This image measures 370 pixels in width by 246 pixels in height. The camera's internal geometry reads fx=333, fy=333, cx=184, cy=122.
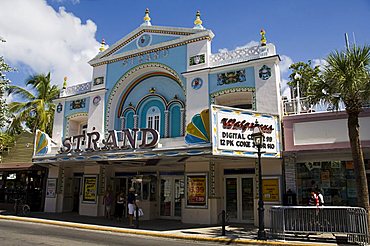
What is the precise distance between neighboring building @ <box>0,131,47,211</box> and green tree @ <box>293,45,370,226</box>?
18.6 meters

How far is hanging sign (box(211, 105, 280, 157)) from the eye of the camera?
13.8 meters

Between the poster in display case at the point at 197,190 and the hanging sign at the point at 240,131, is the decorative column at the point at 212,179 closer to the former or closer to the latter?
the poster in display case at the point at 197,190

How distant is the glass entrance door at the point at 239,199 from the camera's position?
55.0ft

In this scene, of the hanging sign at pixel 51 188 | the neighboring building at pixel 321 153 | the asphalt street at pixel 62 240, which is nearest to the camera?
the asphalt street at pixel 62 240

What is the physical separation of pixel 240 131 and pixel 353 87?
15.5 ft

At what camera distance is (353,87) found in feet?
38.4

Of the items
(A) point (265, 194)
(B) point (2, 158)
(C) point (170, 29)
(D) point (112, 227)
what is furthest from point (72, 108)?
(A) point (265, 194)

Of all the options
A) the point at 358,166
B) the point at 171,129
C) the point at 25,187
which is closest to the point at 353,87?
the point at 358,166

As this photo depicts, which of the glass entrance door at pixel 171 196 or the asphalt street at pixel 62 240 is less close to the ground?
the glass entrance door at pixel 171 196

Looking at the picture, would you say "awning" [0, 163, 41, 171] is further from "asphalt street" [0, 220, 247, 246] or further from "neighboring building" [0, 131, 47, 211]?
"asphalt street" [0, 220, 247, 246]

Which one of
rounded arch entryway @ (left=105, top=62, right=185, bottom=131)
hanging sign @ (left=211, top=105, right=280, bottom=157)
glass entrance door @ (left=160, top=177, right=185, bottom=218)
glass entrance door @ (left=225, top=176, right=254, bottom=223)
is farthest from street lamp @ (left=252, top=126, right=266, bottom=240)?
rounded arch entryway @ (left=105, top=62, right=185, bottom=131)

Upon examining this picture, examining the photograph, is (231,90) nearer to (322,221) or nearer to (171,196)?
(171,196)

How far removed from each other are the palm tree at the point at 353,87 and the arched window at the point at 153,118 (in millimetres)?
9845

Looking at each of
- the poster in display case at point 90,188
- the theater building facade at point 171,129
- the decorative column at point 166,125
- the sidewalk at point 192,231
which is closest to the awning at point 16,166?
the theater building facade at point 171,129
